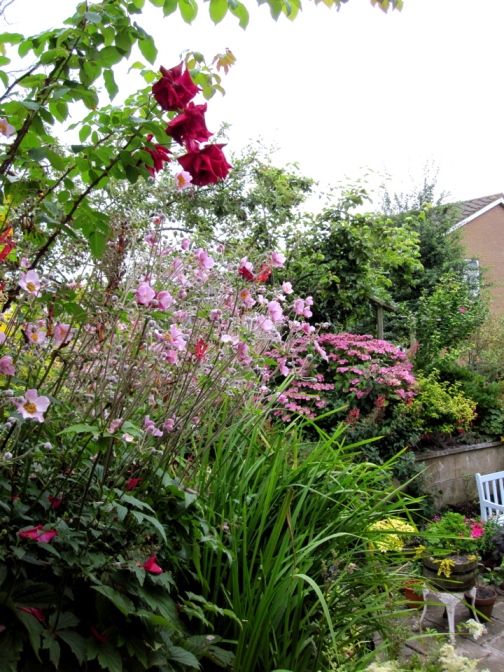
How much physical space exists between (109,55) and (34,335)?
27.7 inches

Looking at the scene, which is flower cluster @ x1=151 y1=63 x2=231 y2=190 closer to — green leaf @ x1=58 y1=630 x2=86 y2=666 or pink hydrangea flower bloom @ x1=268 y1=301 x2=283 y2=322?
pink hydrangea flower bloom @ x1=268 y1=301 x2=283 y2=322

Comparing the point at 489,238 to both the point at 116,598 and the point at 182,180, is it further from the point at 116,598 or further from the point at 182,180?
the point at 116,598

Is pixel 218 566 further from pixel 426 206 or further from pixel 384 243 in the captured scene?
pixel 426 206

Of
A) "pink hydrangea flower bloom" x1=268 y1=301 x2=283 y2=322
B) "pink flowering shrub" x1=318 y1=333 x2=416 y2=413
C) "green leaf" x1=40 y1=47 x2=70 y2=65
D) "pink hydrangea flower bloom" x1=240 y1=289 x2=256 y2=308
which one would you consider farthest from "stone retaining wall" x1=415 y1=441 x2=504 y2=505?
"green leaf" x1=40 y1=47 x2=70 y2=65

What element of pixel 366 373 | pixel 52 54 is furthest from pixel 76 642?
pixel 366 373

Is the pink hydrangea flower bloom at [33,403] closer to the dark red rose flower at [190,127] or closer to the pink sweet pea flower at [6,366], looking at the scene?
the pink sweet pea flower at [6,366]

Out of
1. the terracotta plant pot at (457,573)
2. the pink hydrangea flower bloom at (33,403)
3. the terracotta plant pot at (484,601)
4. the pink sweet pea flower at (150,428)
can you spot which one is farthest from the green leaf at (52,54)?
the terracotta plant pot at (484,601)

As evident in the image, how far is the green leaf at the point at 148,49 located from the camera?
132cm

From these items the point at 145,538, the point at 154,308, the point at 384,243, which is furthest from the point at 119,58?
the point at 384,243

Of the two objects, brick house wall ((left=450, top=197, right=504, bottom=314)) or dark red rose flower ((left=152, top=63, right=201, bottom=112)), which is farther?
brick house wall ((left=450, top=197, right=504, bottom=314))

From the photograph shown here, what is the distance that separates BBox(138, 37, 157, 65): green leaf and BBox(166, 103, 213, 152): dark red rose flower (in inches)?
9.2

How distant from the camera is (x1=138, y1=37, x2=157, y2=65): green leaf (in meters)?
1.32

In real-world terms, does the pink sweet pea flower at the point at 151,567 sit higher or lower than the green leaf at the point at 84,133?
lower

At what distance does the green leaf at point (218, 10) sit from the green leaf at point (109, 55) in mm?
277
